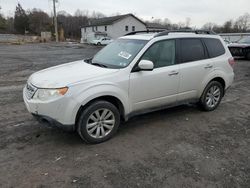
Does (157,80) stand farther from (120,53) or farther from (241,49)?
(241,49)

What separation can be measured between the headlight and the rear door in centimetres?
239

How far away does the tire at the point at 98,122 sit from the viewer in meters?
3.81

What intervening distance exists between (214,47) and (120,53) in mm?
2302

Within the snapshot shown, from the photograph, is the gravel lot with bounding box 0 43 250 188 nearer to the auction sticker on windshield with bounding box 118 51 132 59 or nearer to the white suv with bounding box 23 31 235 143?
the white suv with bounding box 23 31 235 143

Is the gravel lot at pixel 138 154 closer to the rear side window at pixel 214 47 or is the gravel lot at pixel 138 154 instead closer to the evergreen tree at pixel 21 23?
the rear side window at pixel 214 47

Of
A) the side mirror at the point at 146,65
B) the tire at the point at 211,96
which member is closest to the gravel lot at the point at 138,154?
the tire at the point at 211,96

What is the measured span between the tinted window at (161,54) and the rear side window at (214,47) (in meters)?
1.06

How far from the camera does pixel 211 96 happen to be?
5.62 m

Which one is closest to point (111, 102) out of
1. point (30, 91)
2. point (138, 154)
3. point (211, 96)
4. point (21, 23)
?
point (138, 154)

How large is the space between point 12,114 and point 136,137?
288cm

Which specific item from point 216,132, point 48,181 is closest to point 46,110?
point 48,181

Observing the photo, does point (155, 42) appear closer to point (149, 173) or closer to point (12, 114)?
point (149, 173)

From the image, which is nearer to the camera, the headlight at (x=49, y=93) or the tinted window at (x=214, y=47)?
the headlight at (x=49, y=93)

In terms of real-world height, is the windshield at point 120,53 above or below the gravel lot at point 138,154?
above
